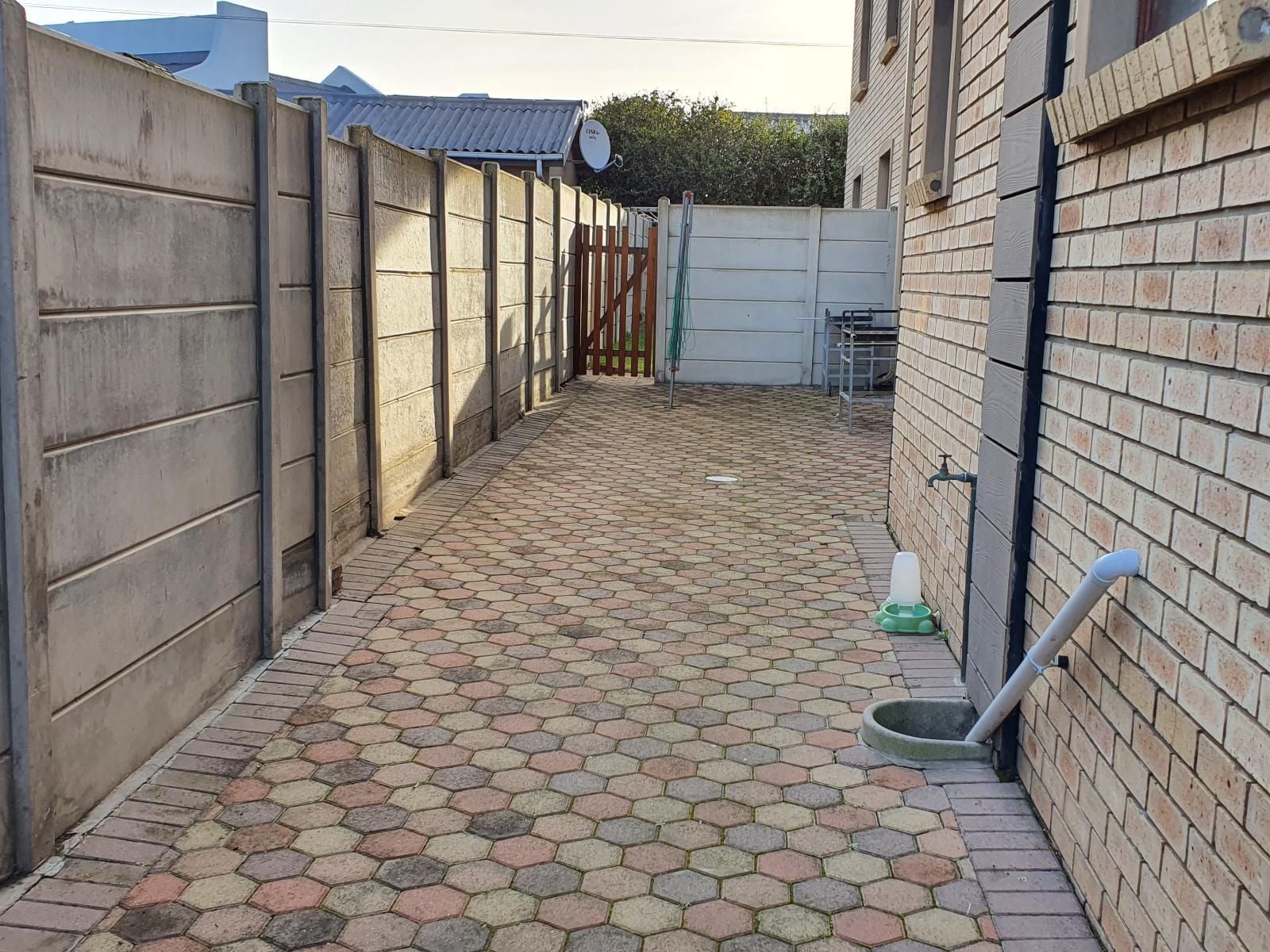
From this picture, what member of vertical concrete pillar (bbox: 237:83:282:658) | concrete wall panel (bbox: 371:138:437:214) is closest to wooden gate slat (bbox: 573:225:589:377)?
concrete wall panel (bbox: 371:138:437:214)

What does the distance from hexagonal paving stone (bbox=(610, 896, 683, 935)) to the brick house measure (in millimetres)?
1004

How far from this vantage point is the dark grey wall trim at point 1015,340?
3326 mm

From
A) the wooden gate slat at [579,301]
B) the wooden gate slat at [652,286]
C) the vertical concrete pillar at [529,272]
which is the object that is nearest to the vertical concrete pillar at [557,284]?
the wooden gate slat at [579,301]

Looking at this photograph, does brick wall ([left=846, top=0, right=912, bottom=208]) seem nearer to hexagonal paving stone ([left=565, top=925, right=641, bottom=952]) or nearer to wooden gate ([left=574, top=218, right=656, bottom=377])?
wooden gate ([left=574, top=218, right=656, bottom=377])

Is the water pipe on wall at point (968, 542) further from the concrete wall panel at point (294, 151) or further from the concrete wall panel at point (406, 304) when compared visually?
the concrete wall panel at point (406, 304)

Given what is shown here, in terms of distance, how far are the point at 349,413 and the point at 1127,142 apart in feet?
13.2

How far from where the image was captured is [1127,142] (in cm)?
268

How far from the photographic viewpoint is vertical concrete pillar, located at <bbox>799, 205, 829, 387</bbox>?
1351cm

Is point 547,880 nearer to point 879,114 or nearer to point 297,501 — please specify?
point 297,501

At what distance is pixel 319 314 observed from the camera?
4914 mm

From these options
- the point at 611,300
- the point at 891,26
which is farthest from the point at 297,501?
the point at 891,26

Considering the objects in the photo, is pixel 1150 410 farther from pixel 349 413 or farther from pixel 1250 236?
pixel 349 413

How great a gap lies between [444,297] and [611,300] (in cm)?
682

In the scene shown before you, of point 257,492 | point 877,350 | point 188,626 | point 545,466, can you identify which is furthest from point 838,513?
point 877,350
